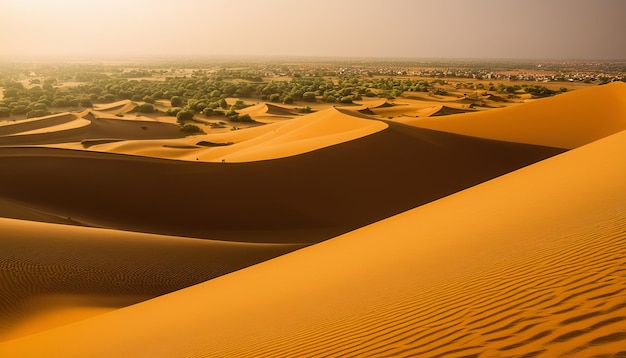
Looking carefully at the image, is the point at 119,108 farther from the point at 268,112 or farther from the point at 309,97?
the point at 309,97

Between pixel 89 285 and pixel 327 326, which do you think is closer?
pixel 327 326

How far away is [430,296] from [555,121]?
2918 centimetres

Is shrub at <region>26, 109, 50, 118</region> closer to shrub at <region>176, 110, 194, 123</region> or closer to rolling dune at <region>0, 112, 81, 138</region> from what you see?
rolling dune at <region>0, 112, 81, 138</region>

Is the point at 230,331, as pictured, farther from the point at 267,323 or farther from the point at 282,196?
the point at 282,196

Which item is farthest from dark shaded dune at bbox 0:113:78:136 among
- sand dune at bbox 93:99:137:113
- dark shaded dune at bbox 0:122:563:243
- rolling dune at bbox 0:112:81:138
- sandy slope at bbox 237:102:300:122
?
dark shaded dune at bbox 0:122:563:243

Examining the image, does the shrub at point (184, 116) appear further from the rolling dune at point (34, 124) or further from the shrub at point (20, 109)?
the shrub at point (20, 109)

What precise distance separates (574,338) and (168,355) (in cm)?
427

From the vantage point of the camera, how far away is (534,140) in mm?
26281

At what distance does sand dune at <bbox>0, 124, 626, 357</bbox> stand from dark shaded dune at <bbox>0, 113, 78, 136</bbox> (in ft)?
111

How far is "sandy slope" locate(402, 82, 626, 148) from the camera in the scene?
1062 inches

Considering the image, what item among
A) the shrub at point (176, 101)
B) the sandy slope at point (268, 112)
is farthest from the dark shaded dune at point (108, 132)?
the shrub at point (176, 101)

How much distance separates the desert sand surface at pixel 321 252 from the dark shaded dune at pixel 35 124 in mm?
19261

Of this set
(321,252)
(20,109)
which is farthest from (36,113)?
(321,252)

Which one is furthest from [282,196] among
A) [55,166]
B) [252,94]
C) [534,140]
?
[252,94]
